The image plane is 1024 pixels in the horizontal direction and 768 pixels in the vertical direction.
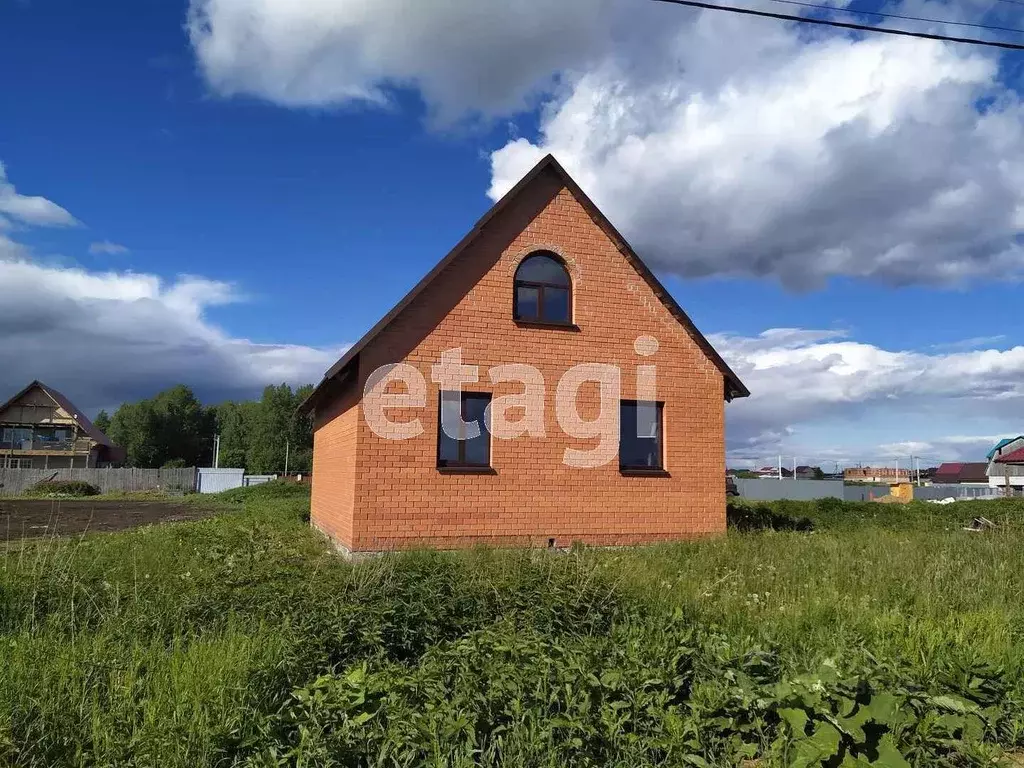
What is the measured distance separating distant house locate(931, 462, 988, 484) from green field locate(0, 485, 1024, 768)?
6806cm

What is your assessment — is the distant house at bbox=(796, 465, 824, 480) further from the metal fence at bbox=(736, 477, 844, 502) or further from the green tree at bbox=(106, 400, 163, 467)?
the green tree at bbox=(106, 400, 163, 467)

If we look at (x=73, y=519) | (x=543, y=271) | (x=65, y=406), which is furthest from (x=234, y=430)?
(x=543, y=271)

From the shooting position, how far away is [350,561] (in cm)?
945

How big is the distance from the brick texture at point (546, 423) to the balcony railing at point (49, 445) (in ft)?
141

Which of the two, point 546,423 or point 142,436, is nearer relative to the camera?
point 546,423

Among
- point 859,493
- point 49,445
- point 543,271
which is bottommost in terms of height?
point 859,493

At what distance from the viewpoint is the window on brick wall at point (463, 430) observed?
10156 millimetres

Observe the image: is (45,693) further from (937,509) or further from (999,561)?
(937,509)

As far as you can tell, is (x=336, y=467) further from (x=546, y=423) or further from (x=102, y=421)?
(x=102, y=421)

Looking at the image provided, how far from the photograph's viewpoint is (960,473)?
2625 inches

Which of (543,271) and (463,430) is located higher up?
(543,271)

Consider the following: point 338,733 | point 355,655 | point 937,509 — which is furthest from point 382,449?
point 937,509

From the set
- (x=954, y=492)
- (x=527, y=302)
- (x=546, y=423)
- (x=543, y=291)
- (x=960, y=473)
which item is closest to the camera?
(x=546, y=423)

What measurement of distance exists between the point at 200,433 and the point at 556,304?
75.1m
